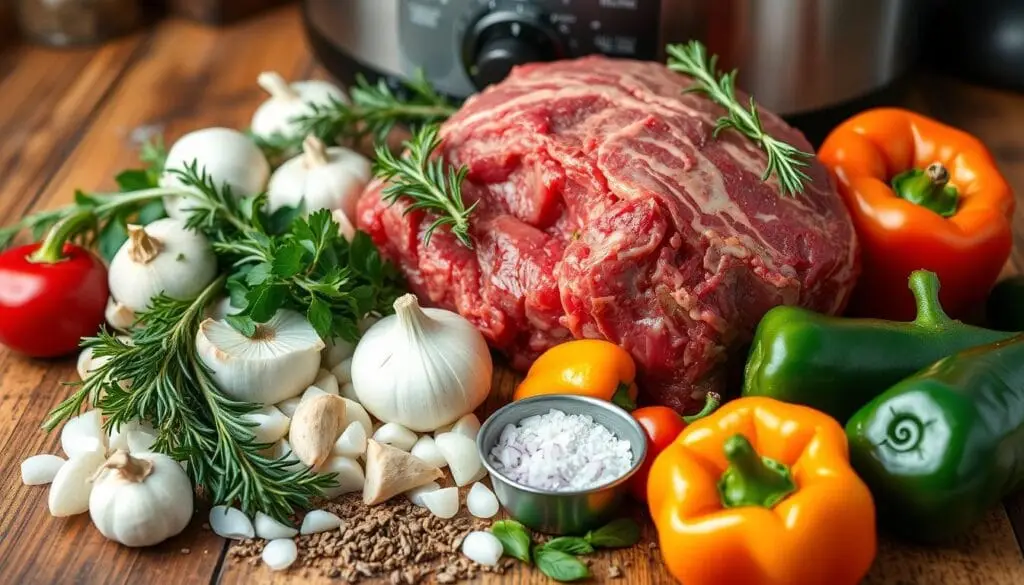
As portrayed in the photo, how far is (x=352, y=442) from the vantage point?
5.09 feet

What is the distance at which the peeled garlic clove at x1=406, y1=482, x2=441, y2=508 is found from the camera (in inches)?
59.7

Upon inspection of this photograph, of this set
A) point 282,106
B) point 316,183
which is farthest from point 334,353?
point 282,106

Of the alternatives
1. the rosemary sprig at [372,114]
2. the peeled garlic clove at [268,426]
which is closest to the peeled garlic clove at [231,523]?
the peeled garlic clove at [268,426]

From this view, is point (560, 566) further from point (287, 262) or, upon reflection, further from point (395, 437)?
point (287, 262)

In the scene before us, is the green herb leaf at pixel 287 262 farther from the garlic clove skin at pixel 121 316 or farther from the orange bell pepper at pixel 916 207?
the orange bell pepper at pixel 916 207

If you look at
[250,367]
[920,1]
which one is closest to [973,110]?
[920,1]

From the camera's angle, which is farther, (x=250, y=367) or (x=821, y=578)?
(x=250, y=367)

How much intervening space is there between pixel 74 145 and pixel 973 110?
6.29 ft

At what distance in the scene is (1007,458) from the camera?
4.62 ft

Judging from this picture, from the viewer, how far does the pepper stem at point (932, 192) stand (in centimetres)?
182

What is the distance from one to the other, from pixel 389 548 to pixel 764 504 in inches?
18.1

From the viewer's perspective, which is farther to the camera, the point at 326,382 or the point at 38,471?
the point at 326,382

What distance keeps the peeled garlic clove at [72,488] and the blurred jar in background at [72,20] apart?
5.18 feet

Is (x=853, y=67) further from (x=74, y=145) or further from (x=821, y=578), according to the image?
(x=74, y=145)
